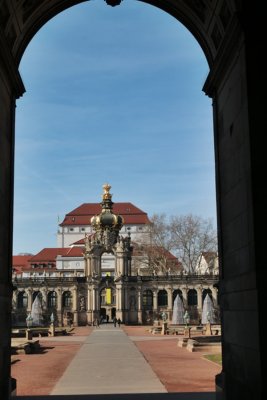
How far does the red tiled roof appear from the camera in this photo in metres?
176

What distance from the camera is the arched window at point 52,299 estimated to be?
101 meters

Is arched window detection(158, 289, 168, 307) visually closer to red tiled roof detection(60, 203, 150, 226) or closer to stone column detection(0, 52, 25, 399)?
red tiled roof detection(60, 203, 150, 226)

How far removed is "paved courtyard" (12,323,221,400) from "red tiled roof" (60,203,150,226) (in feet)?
446

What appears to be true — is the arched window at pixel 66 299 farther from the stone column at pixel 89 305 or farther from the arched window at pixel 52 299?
the stone column at pixel 89 305

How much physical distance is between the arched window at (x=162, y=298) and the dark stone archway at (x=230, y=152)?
82.2 m

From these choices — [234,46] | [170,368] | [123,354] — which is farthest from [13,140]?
[123,354]

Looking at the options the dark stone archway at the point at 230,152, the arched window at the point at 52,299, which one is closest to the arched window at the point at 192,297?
the arched window at the point at 52,299

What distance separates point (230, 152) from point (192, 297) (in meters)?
86.0

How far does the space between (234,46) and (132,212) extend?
165m

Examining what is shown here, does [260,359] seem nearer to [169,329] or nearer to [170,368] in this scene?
[170,368]

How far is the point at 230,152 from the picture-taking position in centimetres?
1609

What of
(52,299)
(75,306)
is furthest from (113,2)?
(52,299)

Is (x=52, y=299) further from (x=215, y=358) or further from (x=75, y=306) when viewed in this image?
(x=215, y=358)

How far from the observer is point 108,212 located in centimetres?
9906
